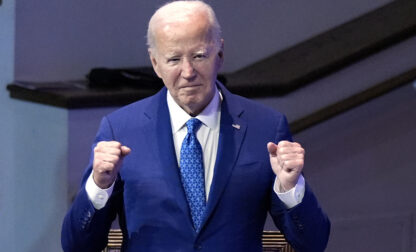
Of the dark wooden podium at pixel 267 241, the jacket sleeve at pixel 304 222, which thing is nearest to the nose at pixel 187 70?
the jacket sleeve at pixel 304 222

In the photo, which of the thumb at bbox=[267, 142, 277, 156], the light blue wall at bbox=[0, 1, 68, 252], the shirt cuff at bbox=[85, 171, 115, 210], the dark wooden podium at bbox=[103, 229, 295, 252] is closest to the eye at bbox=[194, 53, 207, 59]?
the thumb at bbox=[267, 142, 277, 156]

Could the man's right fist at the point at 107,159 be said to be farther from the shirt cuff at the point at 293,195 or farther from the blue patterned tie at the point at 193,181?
the shirt cuff at the point at 293,195

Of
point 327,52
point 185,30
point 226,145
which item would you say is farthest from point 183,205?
point 327,52

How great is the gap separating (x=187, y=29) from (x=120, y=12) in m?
2.08

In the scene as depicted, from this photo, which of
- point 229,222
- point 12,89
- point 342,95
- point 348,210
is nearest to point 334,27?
point 342,95

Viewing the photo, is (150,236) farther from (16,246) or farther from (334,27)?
(334,27)

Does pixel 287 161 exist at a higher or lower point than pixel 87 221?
higher

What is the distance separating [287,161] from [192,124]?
0.29m

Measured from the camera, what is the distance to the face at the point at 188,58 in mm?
2314

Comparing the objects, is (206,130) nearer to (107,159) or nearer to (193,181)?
(193,181)

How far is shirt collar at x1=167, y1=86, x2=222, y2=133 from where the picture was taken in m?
2.45

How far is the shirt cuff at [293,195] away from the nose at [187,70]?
333 millimetres

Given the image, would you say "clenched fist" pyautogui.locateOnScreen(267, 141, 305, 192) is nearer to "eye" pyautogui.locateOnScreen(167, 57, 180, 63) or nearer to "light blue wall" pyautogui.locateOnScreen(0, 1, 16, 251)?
"eye" pyautogui.locateOnScreen(167, 57, 180, 63)

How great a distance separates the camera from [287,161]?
226 cm
